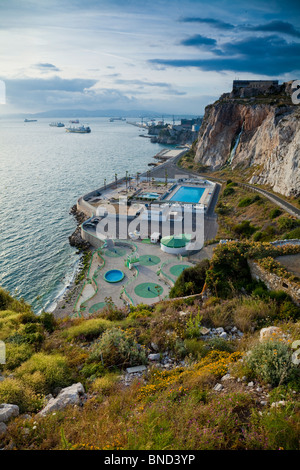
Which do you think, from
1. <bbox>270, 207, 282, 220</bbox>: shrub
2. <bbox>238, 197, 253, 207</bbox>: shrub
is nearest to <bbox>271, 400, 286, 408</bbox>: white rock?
<bbox>270, 207, 282, 220</bbox>: shrub

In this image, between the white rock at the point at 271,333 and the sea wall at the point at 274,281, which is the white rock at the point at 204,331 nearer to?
the white rock at the point at 271,333

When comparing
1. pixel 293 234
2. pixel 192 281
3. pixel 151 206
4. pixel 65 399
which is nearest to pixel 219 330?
pixel 65 399

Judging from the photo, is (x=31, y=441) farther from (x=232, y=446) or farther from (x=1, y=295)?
(x=1, y=295)

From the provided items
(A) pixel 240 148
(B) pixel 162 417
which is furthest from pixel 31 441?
(A) pixel 240 148

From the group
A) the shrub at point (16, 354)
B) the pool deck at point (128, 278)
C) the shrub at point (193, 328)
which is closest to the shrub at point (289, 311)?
the shrub at point (193, 328)

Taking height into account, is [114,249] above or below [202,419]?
below

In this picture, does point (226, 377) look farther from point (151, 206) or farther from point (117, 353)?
point (151, 206)
